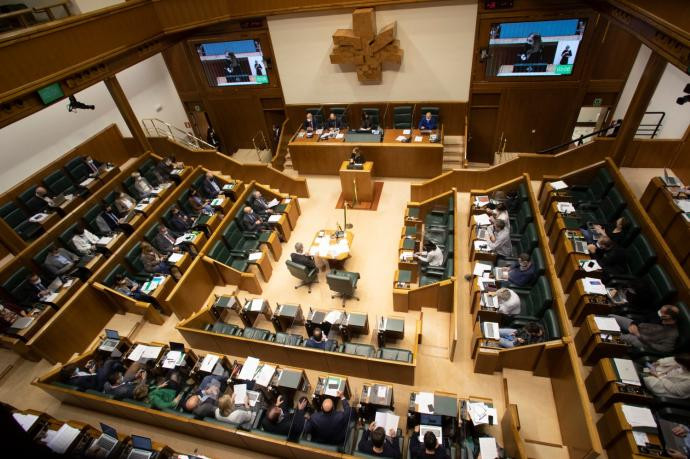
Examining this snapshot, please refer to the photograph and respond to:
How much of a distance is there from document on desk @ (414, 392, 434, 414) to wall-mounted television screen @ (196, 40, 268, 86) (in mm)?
9574

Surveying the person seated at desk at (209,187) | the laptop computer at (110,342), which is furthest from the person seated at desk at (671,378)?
the person seated at desk at (209,187)

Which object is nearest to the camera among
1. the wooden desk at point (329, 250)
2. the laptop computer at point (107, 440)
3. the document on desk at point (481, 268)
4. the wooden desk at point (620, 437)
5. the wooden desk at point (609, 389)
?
the wooden desk at point (620, 437)

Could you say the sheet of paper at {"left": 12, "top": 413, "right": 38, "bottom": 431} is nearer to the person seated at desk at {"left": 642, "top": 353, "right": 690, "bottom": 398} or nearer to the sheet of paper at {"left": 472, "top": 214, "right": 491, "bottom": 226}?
the sheet of paper at {"left": 472, "top": 214, "right": 491, "bottom": 226}

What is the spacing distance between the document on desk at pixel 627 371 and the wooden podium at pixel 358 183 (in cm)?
590

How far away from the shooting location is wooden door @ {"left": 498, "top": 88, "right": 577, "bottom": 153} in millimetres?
9258

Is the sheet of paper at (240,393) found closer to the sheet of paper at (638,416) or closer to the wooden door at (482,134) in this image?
the sheet of paper at (638,416)

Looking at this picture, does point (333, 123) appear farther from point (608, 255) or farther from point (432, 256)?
point (608, 255)

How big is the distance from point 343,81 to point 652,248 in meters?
8.09

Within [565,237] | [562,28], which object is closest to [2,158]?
[565,237]

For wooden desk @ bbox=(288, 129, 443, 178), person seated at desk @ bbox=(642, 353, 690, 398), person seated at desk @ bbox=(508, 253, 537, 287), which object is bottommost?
person seated at desk @ bbox=(642, 353, 690, 398)

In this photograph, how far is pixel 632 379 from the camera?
4.52m

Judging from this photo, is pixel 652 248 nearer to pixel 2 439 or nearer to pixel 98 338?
pixel 2 439

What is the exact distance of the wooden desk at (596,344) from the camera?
193 inches

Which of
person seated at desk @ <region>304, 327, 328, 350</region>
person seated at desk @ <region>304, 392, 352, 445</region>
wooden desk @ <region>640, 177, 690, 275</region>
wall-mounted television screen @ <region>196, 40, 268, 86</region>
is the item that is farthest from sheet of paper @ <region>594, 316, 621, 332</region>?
wall-mounted television screen @ <region>196, 40, 268, 86</region>
